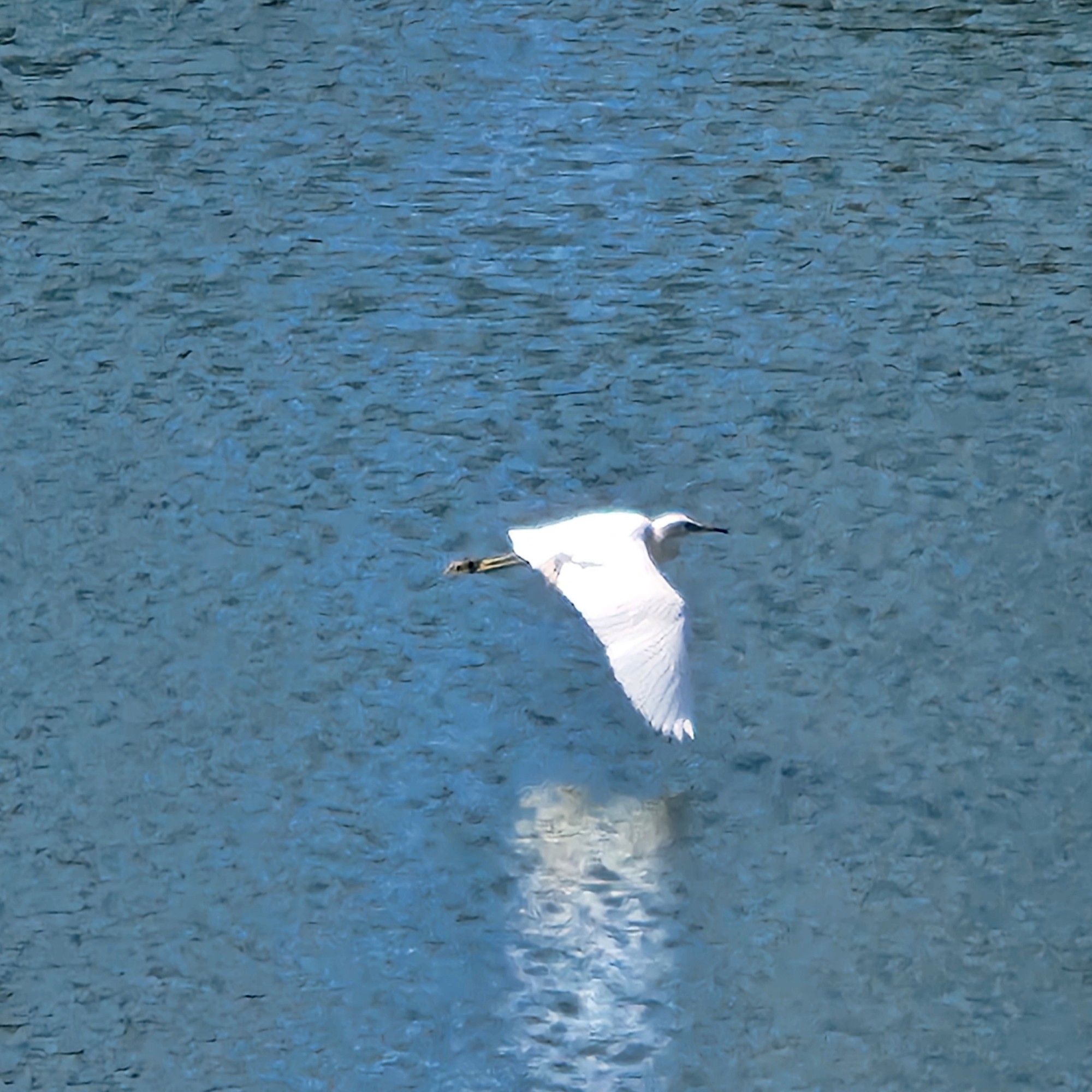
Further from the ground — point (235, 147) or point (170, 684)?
point (235, 147)

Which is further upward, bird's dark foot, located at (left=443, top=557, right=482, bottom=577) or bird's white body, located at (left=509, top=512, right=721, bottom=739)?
bird's white body, located at (left=509, top=512, right=721, bottom=739)

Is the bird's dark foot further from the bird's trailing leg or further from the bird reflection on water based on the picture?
the bird reflection on water

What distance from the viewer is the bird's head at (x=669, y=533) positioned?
2188 mm

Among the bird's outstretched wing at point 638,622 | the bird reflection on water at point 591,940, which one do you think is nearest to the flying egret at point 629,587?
the bird's outstretched wing at point 638,622

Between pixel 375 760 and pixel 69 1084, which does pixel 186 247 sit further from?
pixel 69 1084

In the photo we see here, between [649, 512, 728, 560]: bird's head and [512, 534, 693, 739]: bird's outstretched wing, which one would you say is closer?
[512, 534, 693, 739]: bird's outstretched wing

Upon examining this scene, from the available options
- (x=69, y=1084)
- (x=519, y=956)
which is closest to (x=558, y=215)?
(x=519, y=956)

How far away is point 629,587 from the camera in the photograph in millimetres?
2031

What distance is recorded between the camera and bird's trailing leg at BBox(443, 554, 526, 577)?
2221mm

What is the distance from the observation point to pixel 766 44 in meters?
2.86

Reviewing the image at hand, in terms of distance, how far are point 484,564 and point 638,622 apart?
0.28 meters

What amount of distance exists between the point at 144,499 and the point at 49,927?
57 centimetres

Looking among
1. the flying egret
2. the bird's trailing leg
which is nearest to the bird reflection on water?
the flying egret

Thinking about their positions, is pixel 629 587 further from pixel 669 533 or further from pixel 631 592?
pixel 669 533
